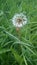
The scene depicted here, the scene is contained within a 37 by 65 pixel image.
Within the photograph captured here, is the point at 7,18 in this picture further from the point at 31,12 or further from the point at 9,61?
the point at 9,61

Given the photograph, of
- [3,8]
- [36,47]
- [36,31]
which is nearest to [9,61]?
[36,47]

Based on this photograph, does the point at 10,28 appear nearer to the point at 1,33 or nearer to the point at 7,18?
the point at 1,33

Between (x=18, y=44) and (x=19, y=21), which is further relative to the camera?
(x=18, y=44)

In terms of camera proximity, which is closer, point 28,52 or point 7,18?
point 28,52

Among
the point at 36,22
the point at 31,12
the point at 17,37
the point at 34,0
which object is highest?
the point at 34,0

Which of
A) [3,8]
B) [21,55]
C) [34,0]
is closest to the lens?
[21,55]

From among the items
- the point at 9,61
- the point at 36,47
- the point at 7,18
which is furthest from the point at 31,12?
the point at 9,61

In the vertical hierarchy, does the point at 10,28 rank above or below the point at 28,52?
above

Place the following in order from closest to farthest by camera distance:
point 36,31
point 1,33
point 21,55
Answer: point 21,55 → point 1,33 → point 36,31

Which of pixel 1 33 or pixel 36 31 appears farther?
pixel 36 31
